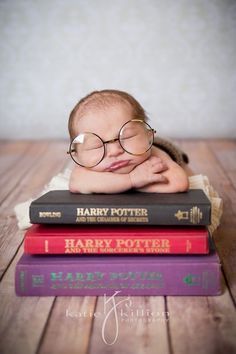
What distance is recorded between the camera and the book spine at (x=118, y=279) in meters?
1.18

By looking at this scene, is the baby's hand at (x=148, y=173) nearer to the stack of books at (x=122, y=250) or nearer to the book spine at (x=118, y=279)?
the stack of books at (x=122, y=250)

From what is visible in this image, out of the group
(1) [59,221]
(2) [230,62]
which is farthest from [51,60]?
(1) [59,221]

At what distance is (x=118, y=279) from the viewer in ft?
3.94

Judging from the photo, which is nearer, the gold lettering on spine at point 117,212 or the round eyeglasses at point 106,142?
the gold lettering on spine at point 117,212

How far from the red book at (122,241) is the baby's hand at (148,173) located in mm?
167

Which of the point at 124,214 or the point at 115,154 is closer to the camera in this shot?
the point at 124,214

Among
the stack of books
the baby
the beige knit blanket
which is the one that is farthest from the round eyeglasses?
the beige knit blanket

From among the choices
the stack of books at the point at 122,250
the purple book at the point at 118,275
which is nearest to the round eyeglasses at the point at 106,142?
the stack of books at the point at 122,250

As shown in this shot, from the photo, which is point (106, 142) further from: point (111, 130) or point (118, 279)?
point (118, 279)

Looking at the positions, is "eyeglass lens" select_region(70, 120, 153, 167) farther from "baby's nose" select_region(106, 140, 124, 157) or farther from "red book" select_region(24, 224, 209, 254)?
"red book" select_region(24, 224, 209, 254)

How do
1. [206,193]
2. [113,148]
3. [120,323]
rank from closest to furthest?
[120,323] < [113,148] < [206,193]

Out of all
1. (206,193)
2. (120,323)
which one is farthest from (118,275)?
(206,193)

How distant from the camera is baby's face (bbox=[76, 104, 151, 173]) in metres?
1.34

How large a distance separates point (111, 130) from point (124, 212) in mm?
277
